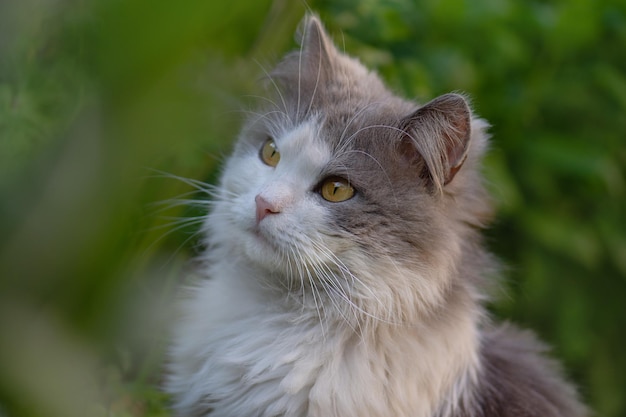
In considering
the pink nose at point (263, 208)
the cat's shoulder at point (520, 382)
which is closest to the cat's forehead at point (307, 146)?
the pink nose at point (263, 208)

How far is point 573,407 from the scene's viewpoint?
2170 mm

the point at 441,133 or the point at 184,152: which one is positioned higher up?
the point at 441,133

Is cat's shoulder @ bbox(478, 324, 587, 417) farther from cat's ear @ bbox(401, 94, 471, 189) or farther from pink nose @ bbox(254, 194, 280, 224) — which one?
pink nose @ bbox(254, 194, 280, 224)

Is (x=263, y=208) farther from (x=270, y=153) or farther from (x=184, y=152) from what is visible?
(x=184, y=152)

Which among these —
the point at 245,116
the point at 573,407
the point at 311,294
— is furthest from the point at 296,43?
the point at 573,407

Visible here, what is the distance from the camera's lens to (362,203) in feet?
5.83

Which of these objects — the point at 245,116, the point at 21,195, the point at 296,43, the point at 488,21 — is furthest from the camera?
the point at 488,21

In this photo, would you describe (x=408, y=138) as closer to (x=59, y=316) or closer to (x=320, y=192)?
(x=320, y=192)

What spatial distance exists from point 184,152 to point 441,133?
2.98ft

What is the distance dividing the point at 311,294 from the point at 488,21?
2277 mm

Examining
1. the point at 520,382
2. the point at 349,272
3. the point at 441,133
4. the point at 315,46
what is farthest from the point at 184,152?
the point at 520,382

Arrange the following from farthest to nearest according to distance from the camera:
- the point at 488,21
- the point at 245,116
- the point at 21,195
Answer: the point at 488,21, the point at 245,116, the point at 21,195

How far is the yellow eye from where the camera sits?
178 centimetres

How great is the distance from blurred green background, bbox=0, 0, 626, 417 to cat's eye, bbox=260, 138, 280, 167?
0.43 ft
